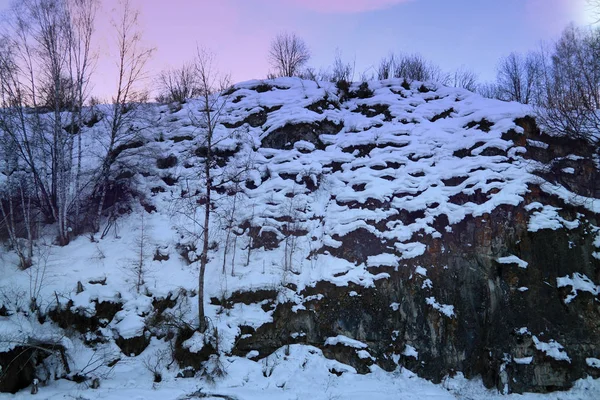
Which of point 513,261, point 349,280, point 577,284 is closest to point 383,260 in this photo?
point 349,280

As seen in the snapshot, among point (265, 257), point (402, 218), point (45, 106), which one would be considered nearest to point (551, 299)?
point (402, 218)

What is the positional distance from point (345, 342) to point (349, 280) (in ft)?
6.34

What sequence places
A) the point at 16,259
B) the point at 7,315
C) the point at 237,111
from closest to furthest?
the point at 7,315 < the point at 16,259 < the point at 237,111

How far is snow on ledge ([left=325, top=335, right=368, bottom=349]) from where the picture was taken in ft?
33.4

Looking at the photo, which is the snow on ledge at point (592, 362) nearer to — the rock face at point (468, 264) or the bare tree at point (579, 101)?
the rock face at point (468, 264)

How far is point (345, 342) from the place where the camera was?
10.2 meters

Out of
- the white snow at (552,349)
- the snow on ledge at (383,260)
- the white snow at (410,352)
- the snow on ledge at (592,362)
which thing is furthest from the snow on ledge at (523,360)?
the snow on ledge at (383,260)

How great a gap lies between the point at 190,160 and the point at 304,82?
27.9 feet

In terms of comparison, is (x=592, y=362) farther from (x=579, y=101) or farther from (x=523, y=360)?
(x=579, y=101)

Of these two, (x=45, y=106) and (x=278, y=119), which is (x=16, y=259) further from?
(x=278, y=119)

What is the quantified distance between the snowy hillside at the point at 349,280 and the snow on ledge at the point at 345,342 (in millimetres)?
40

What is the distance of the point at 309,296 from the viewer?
11.1 meters

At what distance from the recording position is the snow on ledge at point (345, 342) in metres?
10.2

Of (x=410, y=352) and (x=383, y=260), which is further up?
(x=383, y=260)
